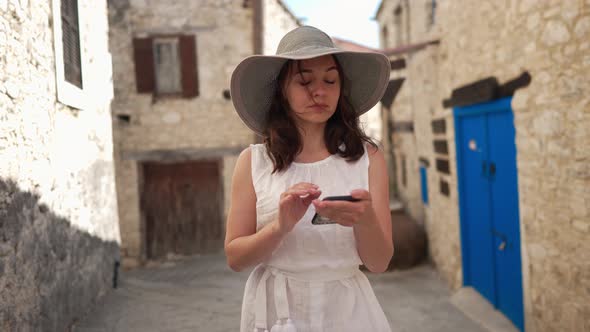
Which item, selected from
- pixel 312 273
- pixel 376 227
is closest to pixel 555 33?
pixel 376 227

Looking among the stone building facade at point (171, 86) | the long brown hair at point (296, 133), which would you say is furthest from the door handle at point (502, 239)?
the stone building facade at point (171, 86)

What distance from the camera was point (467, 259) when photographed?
5559mm

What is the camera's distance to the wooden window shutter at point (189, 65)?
29.0 feet

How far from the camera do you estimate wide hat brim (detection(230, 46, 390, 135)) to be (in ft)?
5.31

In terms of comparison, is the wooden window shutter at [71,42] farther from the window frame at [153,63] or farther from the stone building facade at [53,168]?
Result: the window frame at [153,63]

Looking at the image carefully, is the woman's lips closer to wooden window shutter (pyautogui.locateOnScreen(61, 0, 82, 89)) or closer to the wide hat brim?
the wide hat brim

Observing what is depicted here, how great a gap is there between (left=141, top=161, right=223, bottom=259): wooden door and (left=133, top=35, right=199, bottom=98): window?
4.74ft

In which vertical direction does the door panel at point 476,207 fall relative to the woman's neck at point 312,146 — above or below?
below

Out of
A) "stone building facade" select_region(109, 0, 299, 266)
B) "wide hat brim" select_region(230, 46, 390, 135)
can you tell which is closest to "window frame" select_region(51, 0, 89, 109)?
"wide hat brim" select_region(230, 46, 390, 135)

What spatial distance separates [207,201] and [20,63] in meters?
6.52

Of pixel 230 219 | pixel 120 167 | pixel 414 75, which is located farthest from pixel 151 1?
pixel 230 219

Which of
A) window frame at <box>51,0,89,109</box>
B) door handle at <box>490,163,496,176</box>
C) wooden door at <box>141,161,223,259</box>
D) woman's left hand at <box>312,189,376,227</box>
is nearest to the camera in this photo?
woman's left hand at <box>312,189,376,227</box>

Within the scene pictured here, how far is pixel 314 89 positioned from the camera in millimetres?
1430

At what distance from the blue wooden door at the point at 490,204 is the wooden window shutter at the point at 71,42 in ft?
12.5
